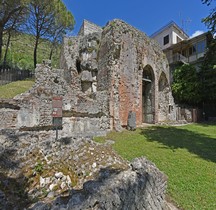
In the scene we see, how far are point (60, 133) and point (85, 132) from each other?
143 centimetres

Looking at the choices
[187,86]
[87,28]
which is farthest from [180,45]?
[87,28]

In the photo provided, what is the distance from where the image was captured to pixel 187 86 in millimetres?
20219

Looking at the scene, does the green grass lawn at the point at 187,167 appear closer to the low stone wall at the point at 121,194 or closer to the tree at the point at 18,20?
the low stone wall at the point at 121,194

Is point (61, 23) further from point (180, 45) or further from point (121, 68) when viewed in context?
point (180, 45)

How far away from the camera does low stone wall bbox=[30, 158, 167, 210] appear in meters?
1.97

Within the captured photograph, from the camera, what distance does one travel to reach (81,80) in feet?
46.4

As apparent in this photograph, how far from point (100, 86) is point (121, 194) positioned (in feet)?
34.0

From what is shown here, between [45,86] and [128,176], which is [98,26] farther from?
[128,176]

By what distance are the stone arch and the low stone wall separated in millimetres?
15405

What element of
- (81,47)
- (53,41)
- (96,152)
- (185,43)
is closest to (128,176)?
(96,152)

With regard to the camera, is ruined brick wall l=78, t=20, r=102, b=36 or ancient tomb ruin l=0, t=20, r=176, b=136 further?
ruined brick wall l=78, t=20, r=102, b=36

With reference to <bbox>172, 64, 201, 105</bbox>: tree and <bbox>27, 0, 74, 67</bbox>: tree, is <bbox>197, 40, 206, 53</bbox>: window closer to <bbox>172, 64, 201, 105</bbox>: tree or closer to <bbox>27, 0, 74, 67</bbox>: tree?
<bbox>172, 64, 201, 105</bbox>: tree

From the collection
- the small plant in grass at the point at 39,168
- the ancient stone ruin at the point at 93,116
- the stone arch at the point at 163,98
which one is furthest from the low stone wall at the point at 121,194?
the stone arch at the point at 163,98

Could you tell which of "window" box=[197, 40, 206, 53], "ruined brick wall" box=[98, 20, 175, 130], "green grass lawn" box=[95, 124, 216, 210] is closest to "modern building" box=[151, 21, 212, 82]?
"window" box=[197, 40, 206, 53]
